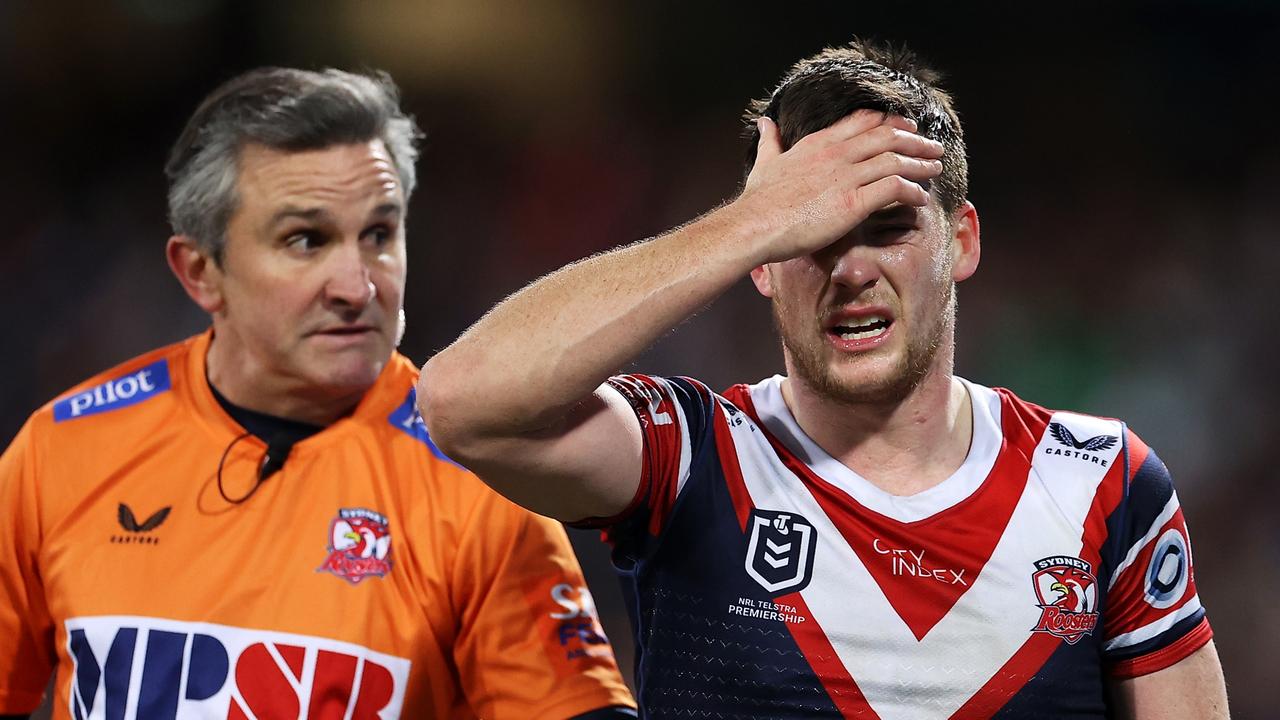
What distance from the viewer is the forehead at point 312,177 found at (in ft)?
9.16

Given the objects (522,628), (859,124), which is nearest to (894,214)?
(859,124)

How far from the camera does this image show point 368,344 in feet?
9.11

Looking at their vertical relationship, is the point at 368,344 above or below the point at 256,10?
below

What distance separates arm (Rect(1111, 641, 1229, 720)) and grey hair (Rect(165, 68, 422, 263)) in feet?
6.34

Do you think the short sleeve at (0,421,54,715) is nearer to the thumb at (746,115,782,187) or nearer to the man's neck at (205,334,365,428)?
the man's neck at (205,334,365,428)

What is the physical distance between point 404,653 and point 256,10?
4649mm

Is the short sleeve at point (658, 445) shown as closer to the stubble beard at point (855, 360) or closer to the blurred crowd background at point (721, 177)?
the stubble beard at point (855, 360)

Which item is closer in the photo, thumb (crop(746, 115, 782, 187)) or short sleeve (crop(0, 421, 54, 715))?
thumb (crop(746, 115, 782, 187))

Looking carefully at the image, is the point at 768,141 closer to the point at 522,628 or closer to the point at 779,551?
the point at 779,551

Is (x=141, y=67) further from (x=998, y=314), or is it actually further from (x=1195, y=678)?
(x=1195, y=678)

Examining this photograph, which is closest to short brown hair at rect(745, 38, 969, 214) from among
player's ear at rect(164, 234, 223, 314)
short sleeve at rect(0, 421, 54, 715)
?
player's ear at rect(164, 234, 223, 314)

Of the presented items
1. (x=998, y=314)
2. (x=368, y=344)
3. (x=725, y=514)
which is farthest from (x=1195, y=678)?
(x=998, y=314)

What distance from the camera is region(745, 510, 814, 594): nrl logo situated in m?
2.11

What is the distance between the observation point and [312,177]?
2.80 metres
